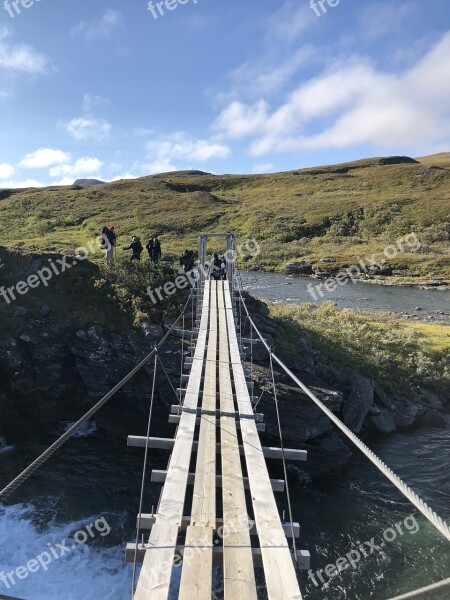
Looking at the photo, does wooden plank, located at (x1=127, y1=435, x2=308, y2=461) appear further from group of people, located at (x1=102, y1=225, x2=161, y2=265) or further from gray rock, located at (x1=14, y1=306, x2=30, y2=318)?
group of people, located at (x1=102, y1=225, x2=161, y2=265)

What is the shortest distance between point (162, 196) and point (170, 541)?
100641 mm

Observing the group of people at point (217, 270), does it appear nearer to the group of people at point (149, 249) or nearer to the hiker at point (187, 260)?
the hiker at point (187, 260)

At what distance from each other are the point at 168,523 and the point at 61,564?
8026 mm

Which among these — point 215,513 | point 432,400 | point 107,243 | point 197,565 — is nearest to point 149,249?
point 107,243

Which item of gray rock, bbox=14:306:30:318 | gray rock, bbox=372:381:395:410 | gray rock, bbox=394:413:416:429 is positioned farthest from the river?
gray rock, bbox=14:306:30:318

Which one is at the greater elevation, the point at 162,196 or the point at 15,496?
the point at 162,196

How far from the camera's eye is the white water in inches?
421

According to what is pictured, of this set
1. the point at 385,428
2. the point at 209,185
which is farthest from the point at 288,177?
the point at 385,428

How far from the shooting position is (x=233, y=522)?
5.68m

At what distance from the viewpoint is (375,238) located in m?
71.4

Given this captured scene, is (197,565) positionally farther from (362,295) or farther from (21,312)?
(362,295)

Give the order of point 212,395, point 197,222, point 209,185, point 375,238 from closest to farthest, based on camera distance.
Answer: point 212,395, point 375,238, point 197,222, point 209,185

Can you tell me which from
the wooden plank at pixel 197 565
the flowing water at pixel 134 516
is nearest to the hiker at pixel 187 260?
the flowing water at pixel 134 516

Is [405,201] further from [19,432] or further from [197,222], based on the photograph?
[19,432]
